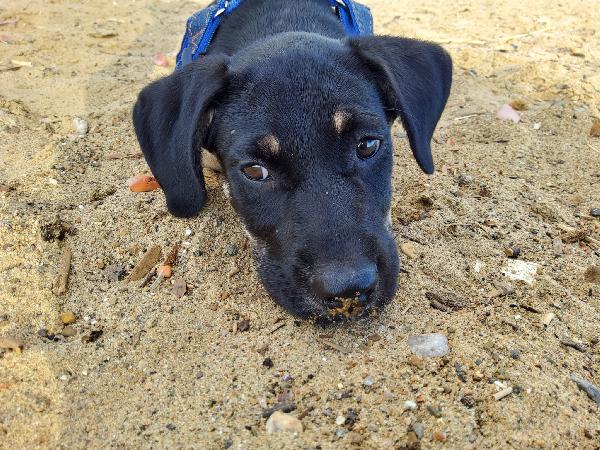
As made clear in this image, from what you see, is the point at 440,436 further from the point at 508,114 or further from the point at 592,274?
the point at 508,114

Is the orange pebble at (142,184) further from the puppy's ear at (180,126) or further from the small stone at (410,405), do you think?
the small stone at (410,405)

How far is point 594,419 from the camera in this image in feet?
8.97

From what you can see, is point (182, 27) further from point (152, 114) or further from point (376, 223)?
point (376, 223)

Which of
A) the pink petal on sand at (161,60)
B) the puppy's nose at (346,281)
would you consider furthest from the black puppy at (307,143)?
the pink petal on sand at (161,60)

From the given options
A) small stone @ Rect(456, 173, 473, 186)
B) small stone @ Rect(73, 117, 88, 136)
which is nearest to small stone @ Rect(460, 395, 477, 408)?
small stone @ Rect(456, 173, 473, 186)

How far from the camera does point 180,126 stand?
3373mm

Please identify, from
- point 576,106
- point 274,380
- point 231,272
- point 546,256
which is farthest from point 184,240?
point 576,106

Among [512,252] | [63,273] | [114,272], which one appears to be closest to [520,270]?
[512,252]

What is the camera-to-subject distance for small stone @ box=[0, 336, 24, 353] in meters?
3.20

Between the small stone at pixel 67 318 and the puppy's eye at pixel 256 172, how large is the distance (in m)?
1.27

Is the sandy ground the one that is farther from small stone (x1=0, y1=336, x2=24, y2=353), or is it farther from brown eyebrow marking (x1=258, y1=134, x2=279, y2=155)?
brown eyebrow marking (x1=258, y1=134, x2=279, y2=155)

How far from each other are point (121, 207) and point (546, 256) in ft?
9.48

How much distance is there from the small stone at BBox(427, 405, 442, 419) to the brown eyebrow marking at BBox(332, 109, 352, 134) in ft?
4.72

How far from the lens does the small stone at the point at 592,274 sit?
3.69 meters
